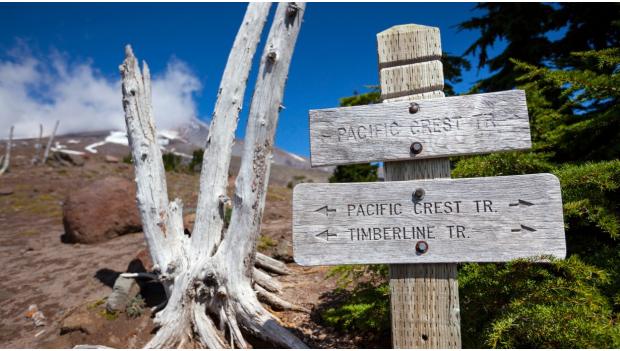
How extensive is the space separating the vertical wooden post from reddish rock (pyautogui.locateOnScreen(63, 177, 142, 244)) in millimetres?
8362

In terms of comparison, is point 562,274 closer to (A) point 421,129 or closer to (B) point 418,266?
(B) point 418,266

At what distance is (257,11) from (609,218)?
4.56 m

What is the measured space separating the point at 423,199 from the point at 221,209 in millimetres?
3335

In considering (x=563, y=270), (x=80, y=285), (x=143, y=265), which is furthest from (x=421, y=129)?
(x=80, y=285)

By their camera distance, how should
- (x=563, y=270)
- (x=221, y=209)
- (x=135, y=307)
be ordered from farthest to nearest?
(x=135, y=307), (x=221, y=209), (x=563, y=270)

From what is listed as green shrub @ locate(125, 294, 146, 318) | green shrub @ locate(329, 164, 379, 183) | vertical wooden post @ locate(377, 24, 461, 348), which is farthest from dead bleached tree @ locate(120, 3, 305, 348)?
green shrub @ locate(329, 164, 379, 183)

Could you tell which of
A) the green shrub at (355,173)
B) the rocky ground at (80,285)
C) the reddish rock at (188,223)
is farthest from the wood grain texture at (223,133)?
the green shrub at (355,173)

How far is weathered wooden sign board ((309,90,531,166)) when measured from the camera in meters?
1.79

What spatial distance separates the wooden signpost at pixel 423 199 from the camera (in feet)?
5.65

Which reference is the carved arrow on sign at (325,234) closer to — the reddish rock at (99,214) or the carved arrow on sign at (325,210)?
the carved arrow on sign at (325,210)

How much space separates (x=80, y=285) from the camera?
20.1 ft

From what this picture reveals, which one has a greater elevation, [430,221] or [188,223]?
[430,221]

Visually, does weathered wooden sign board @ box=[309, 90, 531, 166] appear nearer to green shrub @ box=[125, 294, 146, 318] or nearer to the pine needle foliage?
the pine needle foliage

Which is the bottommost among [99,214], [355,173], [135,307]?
[135,307]
